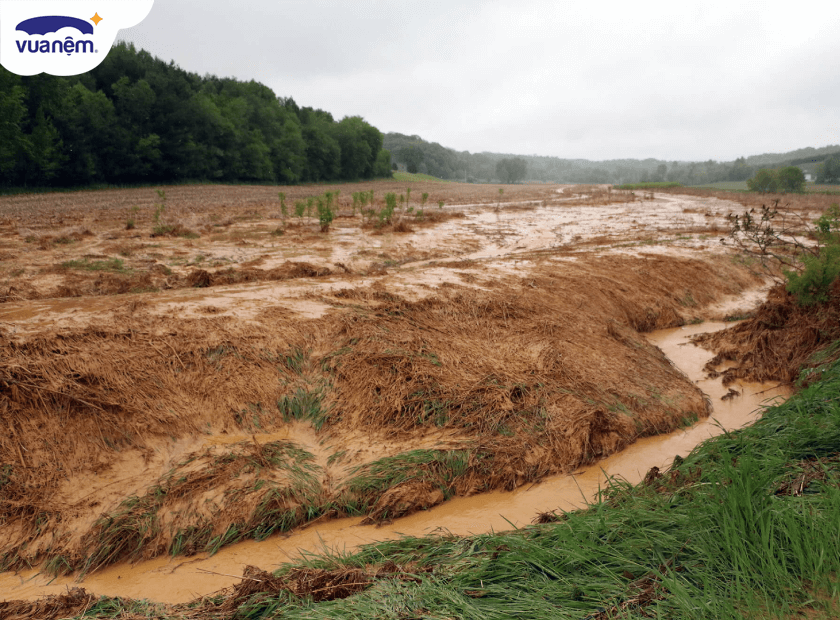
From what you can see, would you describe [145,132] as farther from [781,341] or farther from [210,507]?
[781,341]

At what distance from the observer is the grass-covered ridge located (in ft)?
5.59

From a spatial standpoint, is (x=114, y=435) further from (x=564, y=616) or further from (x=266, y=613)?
(x=564, y=616)

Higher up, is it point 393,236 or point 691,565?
point 393,236

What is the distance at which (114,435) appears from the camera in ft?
13.7

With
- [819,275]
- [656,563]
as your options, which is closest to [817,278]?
[819,275]

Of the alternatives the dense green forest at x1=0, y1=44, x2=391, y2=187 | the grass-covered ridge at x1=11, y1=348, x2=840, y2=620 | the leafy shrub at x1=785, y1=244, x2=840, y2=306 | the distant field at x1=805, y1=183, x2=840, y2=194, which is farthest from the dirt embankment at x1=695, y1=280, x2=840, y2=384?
the distant field at x1=805, y1=183, x2=840, y2=194

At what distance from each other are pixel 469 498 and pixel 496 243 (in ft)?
36.2

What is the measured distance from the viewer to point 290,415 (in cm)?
479

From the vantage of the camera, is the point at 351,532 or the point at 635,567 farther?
the point at 351,532

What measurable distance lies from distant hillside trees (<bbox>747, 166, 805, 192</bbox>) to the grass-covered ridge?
59.7m

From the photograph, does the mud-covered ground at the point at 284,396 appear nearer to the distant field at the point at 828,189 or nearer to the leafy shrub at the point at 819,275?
the leafy shrub at the point at 819,275

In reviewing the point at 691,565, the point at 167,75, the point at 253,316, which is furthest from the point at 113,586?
the point at 167,75

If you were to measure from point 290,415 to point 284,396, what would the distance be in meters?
0.22

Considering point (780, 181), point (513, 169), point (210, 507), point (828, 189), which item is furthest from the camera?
point (513, 169)
